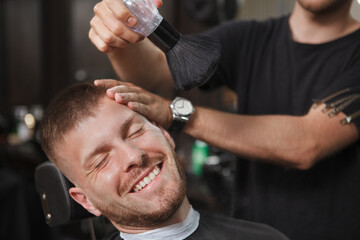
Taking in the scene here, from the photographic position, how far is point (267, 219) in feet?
5.19

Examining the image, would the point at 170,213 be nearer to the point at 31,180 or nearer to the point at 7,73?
the point at 31,180

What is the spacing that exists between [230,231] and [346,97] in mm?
Result: 615

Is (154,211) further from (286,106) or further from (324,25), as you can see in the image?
(324,25)

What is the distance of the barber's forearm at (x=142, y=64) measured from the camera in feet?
4.33

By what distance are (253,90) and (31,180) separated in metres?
3.23

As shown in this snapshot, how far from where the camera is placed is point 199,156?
9.00 feet

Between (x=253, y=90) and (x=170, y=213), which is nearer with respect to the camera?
(x=170, y=213)

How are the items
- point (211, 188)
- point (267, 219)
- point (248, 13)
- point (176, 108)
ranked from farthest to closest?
1. point (248, 13)
2. point (211, 188)
3. point (267, 219)
4. point (176, 108)

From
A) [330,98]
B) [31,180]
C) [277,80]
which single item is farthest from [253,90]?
[31,180]

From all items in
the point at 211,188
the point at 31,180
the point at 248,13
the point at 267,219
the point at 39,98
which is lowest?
the point at 31,180

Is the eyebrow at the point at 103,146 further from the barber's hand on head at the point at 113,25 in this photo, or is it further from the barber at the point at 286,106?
the barber's hand on head at the point at 113,25

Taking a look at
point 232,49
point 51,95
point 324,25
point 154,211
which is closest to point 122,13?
point 154,211

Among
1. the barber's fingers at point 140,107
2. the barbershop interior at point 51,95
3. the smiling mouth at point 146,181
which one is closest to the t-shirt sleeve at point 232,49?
the barbershop interior at point 51,95

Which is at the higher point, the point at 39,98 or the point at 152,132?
the point at 152,132
